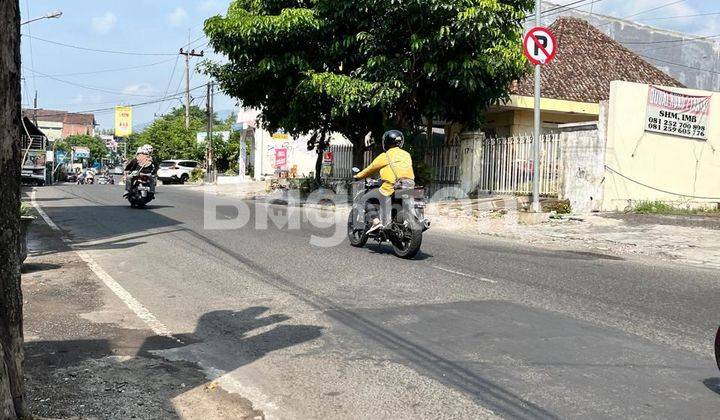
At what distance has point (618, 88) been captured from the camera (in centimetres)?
1514

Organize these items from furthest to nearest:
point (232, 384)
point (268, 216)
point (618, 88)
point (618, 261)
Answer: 1. point (268, 216)
2. point (618, 88)
3. point (618, 261)
4. point (232, 384)

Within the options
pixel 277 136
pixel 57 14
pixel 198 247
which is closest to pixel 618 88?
pixel 198 247

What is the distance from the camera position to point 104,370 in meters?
4.32

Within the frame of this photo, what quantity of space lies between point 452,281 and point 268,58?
12.2 m

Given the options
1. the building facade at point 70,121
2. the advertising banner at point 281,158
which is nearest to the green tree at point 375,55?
the advertising banner at point 281,158

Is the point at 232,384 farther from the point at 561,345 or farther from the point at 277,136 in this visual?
the point at 277,136

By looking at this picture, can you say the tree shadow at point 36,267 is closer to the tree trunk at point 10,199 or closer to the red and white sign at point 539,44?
the tree trunk at point 10,199

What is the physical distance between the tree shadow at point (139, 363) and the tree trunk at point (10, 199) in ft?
2.27

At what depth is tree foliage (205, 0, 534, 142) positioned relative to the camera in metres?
16.1

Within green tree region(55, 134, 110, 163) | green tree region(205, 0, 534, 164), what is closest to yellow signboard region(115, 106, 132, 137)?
green tree region(55, 134, 110, 163)

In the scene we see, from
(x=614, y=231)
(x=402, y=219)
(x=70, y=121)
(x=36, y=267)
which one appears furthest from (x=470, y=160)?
(x=70, y=121)

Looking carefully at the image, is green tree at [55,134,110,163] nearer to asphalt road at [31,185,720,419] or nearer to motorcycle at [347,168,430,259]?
motorcycle at [347,168,430,259]

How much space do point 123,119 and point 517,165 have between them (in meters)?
51.7

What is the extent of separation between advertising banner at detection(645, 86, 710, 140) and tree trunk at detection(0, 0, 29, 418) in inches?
601
